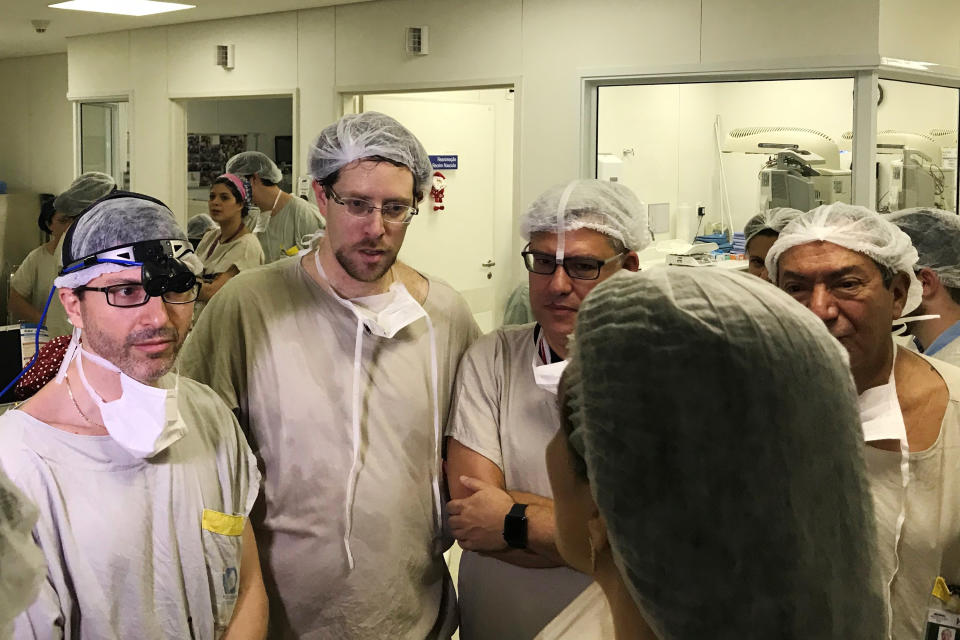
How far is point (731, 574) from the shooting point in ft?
2.38

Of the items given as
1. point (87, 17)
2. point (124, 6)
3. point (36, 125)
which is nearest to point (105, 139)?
point (36, 125)

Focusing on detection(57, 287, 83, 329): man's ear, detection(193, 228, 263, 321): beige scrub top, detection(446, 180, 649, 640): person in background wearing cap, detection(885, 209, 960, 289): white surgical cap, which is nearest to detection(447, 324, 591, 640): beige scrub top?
detection(446, 180, 649, 640): person in background wearing cap

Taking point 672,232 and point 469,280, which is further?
point 469,280

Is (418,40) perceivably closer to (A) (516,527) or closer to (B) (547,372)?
(B) (547,372)

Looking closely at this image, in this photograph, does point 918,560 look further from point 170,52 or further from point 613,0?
point 170,52

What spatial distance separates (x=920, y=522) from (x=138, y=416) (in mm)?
1303

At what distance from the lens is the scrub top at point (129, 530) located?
52.5 inches

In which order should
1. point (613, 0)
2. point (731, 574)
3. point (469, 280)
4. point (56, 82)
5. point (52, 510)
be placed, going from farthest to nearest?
1. point (56, 82)
2. point (469, 280)
3. point (613, 0)
4. point (52, 510)
5. point (731, 574)

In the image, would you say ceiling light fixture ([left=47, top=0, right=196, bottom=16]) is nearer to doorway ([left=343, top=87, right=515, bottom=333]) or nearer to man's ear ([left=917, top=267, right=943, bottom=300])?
doorway ([left=343, top=87, right=515, bottom=333])

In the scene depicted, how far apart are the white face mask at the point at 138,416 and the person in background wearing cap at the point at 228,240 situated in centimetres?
318

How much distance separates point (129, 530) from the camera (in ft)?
4.62

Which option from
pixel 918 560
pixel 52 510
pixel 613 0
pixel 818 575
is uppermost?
pixel 613 0

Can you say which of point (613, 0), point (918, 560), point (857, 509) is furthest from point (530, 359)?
point (613, 0)

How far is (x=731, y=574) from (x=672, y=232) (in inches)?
175
